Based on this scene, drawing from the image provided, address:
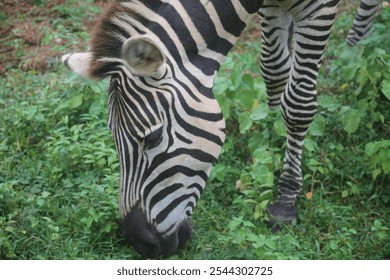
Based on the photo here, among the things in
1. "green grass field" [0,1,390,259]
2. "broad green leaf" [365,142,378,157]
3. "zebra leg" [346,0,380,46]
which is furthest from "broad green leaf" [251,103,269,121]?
"zebra leg" [346,0,380,46]

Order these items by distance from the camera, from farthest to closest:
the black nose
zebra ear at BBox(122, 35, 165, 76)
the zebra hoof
Result: the zebra hoof
the black nose
zebra ear at BBox(122, 35, 165, 76)

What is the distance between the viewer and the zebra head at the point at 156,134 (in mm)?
4039

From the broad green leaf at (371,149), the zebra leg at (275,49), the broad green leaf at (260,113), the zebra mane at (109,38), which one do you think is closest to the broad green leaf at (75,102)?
the broad green leaf at (260,113)

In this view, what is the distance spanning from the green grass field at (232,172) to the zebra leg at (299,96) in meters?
0.13

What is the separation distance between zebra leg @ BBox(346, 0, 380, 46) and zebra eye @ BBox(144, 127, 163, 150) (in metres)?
4.35

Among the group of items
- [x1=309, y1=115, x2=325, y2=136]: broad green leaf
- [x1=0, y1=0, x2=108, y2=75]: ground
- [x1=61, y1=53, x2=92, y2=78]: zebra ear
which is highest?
[x1=61, y1=53, x2=92, y2=78]: zebra ear

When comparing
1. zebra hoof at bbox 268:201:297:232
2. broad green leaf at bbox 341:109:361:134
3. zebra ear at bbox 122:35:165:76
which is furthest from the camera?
broad green leaf at bbox 341:109:361:134

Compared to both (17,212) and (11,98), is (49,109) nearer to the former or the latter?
(11,98)

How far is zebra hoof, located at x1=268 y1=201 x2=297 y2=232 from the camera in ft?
17.7

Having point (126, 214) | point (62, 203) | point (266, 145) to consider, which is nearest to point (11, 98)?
point (62, 203)

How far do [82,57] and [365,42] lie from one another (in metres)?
3.71

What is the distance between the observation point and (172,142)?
4113 mm

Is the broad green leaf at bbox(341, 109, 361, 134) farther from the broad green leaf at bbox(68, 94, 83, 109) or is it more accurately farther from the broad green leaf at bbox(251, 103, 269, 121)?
the broad green leaf at bbox(68, 94, 83, 109)

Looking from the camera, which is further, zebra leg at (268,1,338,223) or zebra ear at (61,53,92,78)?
zebra leg at (268,1,338,223)
